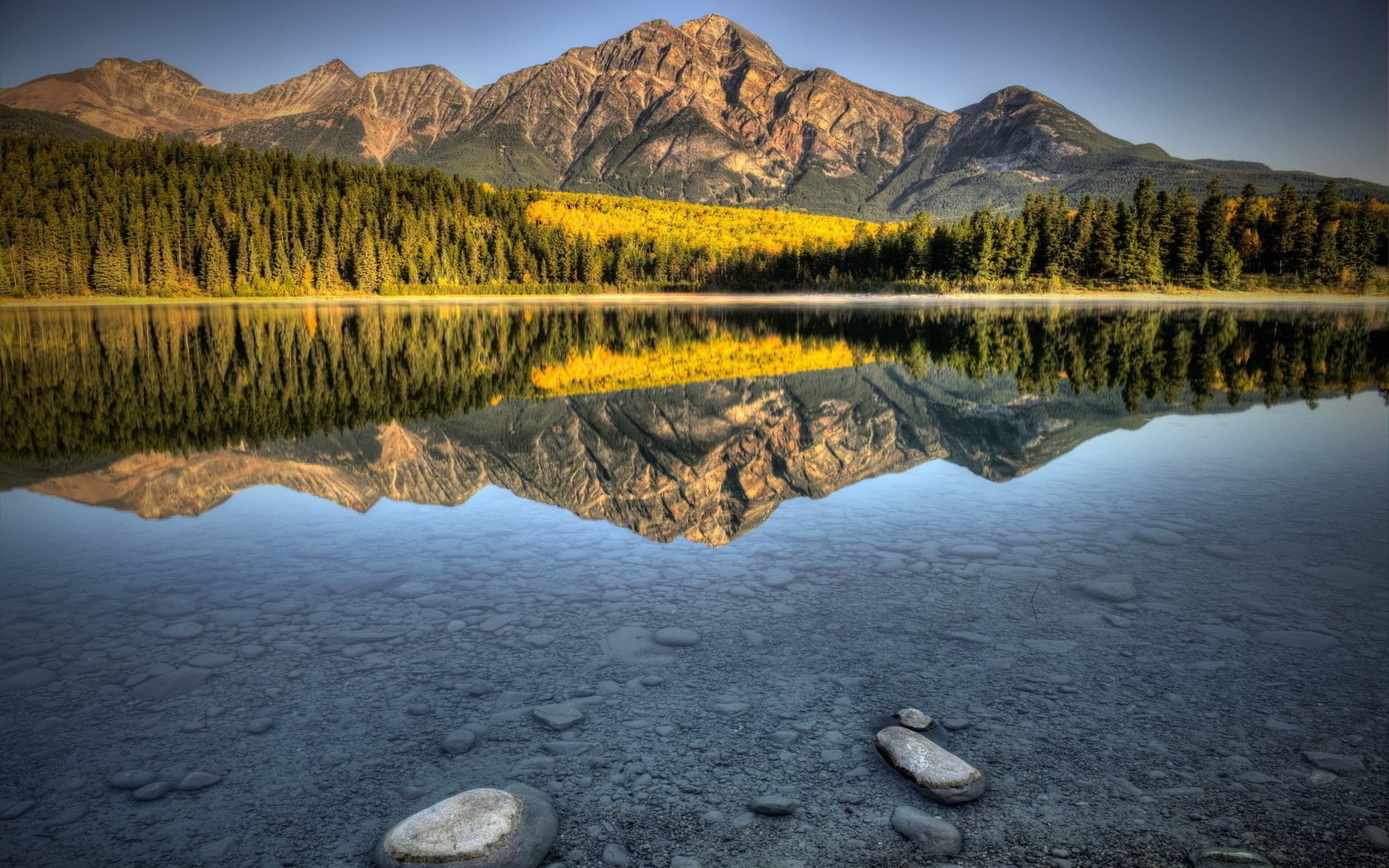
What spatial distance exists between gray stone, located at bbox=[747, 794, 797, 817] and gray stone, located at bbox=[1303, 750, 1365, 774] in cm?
300

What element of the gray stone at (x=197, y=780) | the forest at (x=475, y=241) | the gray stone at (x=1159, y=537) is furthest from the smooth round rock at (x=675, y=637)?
the forest at (x=475, y=241)

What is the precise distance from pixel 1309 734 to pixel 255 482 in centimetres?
1202

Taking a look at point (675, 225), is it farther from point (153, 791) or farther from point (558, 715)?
point (153, 791)

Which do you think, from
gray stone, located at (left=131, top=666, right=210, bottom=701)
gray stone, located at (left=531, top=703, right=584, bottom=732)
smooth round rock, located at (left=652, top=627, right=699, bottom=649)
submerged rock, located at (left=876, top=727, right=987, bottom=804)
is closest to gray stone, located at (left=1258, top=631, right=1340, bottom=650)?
submerged rock, located at (left=876, top=727, right=987, bottom=804)

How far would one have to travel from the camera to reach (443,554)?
8.15 metres

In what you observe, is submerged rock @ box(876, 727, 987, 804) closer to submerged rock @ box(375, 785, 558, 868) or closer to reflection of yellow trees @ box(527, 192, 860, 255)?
submerged rock @ box(375, 785, 558, 868)

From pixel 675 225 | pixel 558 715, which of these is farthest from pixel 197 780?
pixel 675 225

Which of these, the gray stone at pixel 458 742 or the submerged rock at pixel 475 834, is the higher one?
the submerged rock at pixel 475 834

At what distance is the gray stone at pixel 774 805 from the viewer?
3.91 metres

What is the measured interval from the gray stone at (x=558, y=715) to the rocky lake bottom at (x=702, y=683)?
0.02 m

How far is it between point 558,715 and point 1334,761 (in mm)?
4544

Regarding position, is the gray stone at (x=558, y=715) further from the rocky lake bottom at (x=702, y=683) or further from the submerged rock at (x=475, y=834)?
the submerged rock at (x=475, y=834)

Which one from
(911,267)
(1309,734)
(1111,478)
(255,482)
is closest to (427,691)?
(1309,734)

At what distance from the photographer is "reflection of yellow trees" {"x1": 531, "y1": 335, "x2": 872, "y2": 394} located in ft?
72.5
